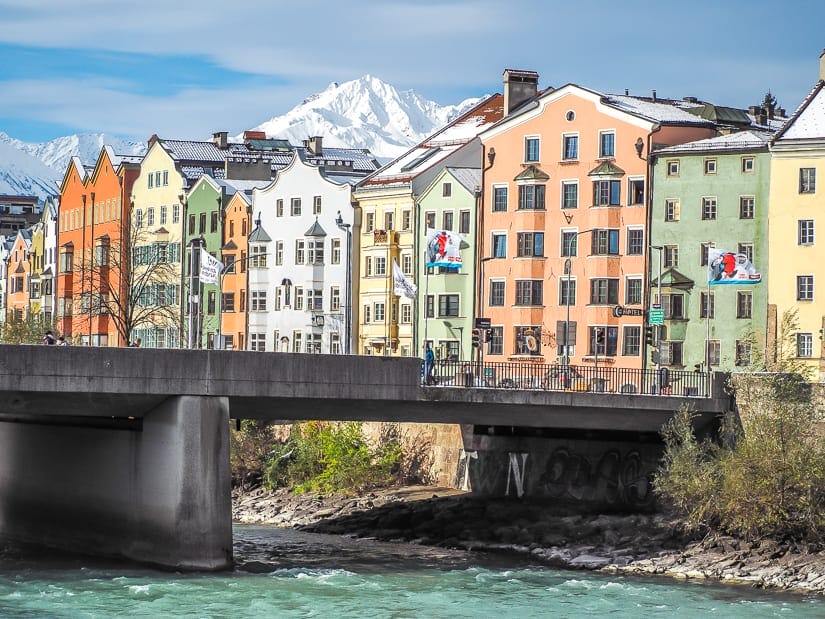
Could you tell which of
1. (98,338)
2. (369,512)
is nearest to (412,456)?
(369,512)

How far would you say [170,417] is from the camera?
212 ft

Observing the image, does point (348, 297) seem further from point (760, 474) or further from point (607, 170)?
point (760, 474)

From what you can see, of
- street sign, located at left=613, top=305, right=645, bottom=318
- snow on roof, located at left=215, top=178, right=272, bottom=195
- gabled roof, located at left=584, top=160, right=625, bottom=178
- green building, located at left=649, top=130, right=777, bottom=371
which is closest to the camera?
green building, located at left=649, top=130, right=777, bottom=371

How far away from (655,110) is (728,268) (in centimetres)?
1619

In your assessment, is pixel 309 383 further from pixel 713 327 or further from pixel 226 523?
pixel 713 327

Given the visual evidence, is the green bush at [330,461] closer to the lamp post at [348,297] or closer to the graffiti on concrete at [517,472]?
the graffiti on concrete at [517,472]

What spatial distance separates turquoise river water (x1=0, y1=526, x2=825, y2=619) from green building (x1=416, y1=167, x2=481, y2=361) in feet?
144

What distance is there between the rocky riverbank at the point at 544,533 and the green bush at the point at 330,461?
1.10m

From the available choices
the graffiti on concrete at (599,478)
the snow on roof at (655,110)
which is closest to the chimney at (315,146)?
the snow on roof at (655,110)

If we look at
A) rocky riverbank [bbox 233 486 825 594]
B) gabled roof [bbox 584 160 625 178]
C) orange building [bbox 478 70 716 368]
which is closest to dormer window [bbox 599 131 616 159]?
orange building [bbox 478 70 716 368]

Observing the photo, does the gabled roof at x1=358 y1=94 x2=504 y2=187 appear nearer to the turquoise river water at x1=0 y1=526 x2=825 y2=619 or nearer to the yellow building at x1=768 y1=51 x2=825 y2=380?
the yellow building at x1=768 y1=51 x2=825 y2=380

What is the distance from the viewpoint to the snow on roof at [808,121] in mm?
97438

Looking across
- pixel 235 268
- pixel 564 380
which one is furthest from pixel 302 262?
pixel 564 380

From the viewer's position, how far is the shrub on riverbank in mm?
69375
